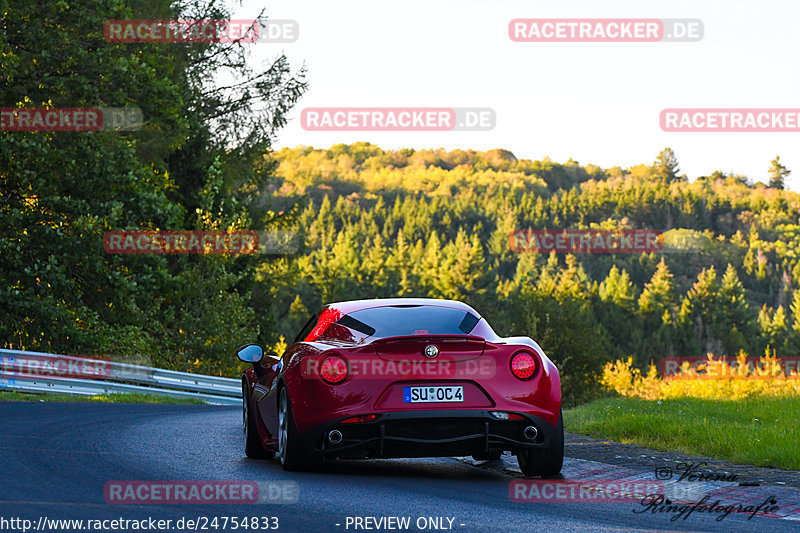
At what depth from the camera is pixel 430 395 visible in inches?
277

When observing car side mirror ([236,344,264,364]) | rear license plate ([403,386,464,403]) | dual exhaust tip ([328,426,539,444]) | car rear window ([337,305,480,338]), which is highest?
car rear window ([337,305,480,338])

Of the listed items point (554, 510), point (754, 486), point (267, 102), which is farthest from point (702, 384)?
point (267, 102)

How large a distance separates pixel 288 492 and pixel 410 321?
68.8 inches

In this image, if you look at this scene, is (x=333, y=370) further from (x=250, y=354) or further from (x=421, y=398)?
(x=250, y=354)

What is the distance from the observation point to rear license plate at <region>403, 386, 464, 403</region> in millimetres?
7039

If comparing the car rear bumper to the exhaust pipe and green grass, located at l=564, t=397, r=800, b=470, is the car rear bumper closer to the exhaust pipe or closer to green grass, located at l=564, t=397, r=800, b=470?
the exhaust pipe

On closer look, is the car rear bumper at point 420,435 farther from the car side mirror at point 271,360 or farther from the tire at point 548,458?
the car side mirror at point 271,360

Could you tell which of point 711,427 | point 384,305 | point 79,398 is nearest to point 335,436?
point 384,305

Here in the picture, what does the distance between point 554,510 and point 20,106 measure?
20.2m

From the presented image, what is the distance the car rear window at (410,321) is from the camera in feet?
24.3

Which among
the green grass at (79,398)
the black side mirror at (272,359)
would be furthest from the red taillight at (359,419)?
the green grass at (79,398)

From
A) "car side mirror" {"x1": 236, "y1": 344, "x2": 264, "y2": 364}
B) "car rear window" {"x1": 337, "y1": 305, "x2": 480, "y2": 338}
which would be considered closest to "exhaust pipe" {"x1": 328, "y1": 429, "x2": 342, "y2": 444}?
"car rear window" {"x1": 337, "y1": 305, "x2": 480, "y2": 338}

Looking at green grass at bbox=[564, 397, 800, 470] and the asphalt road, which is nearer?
the asphalt road

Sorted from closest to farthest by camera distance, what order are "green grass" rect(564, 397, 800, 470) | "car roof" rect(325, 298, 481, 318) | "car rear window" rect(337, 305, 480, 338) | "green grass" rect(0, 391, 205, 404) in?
"car rear window" rect(337, 305, 480, 338)
"car roof" rect(325, 298, 481, 318)
"green grass" rect(564, 397, 800, 470)
"green grass" rect(0, 391, 205, 404)
